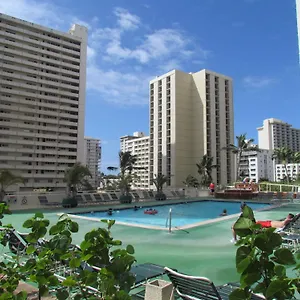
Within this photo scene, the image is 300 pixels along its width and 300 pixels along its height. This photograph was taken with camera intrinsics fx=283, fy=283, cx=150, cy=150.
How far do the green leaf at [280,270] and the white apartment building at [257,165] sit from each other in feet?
381

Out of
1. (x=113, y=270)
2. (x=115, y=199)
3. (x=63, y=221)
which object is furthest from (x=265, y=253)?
(x=115, y=199)

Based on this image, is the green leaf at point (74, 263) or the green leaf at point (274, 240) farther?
the green leaf at point (74, 263)

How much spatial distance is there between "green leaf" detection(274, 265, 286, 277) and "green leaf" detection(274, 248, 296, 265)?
28 mm

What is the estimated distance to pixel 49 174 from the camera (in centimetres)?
5472

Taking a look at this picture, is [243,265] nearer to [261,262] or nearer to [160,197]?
[261,262]

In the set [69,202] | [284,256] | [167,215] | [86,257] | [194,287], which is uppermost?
[284,256]

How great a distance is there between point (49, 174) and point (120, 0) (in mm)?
46816

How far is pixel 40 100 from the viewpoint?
184 feet

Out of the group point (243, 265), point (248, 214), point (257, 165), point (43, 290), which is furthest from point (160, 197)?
point (257, 165)

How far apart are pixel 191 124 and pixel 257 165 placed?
60248 millimetres

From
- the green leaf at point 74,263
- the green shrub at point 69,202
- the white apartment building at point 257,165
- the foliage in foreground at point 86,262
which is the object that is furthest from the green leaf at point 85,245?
the white apartment building at point 257,165

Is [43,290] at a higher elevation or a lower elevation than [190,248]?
higher

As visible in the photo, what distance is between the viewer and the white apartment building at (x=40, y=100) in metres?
52.4

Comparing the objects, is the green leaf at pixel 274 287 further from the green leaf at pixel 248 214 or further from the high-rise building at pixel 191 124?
the high-rise building at pixel 191 124
